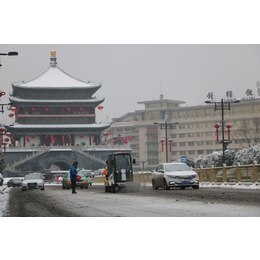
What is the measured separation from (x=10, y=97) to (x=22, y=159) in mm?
12094

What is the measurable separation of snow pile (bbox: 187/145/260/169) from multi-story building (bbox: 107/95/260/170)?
7812 cm

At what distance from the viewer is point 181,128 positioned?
14425 centimetres

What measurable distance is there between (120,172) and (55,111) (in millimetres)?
76430

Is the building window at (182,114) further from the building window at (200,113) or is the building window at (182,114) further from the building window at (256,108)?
the building window at (256,108)

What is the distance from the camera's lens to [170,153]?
143375 millimetres

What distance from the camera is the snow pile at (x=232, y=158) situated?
133 ft

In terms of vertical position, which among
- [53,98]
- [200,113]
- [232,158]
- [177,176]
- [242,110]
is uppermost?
[200,113]

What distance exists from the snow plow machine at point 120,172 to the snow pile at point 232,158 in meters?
12.0

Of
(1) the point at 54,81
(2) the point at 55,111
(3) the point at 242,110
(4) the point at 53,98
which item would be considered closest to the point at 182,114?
(3) the point at 242,110

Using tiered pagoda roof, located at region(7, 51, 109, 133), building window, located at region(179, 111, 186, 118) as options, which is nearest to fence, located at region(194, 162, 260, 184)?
tiered pagoda roof, located at region(7, 51, 109, 133)

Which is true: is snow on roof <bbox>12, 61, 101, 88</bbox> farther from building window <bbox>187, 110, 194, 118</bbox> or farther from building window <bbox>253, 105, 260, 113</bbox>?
building window <bbox>253, 105, 260, 113</bbox>

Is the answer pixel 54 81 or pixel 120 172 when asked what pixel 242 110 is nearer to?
pixel 54 81

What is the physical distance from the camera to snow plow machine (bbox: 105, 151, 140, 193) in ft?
99.7

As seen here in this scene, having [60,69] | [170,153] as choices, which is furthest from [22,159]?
[170,153]
